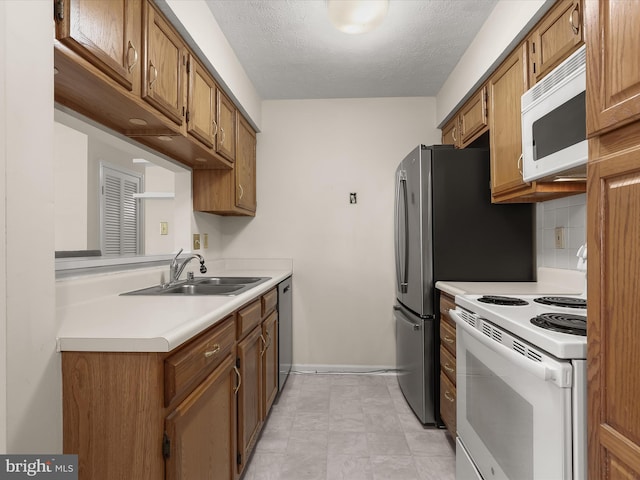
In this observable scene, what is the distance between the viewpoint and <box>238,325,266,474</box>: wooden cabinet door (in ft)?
5.18

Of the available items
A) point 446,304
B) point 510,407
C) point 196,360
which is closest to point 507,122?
point 446,304

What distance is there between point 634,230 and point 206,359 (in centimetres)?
119

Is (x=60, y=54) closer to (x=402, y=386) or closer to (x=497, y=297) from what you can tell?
(x=497, y=297)

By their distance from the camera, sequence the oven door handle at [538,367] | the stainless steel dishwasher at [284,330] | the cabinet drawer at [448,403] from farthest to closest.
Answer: the stainless steel dishwasher at [284,330]
the cabinet drawer at [448,403]
the oven door handle at [538,367]

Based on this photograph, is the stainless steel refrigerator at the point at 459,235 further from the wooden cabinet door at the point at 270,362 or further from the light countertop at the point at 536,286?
the wooden cabinet door at the point at 270,362

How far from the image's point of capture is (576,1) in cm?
141

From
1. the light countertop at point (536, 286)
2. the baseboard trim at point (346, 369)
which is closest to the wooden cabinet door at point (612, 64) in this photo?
the light countertop at point (536, 286)

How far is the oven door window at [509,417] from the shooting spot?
0.92m

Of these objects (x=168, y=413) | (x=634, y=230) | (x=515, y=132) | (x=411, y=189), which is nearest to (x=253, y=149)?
(x=411, y=189)

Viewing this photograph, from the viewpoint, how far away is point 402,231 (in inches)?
101

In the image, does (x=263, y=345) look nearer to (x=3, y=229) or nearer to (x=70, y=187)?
(x=70, y=187)

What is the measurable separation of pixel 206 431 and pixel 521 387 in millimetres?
1014

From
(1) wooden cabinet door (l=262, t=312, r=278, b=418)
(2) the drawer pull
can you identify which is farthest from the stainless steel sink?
(2) the drawer pull

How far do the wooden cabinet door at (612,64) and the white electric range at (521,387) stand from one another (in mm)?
558
